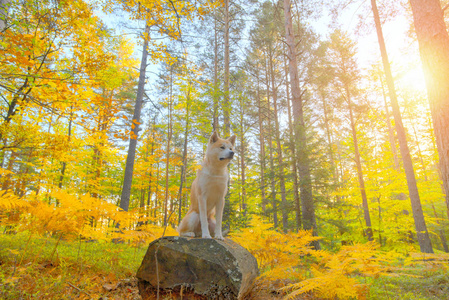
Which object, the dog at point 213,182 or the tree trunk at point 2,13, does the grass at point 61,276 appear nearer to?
the dog at point 213,182

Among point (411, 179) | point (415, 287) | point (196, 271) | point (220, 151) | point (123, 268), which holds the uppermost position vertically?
point (411, 179)

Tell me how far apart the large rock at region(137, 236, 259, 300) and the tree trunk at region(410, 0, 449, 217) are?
12.6 feet

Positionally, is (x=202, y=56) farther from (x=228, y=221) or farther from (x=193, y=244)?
(x=193, y=244)

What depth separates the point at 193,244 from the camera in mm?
3057

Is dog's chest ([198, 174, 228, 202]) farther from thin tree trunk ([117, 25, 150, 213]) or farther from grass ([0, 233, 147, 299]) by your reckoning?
thin tree trunk ([117, 25, 150, 213])

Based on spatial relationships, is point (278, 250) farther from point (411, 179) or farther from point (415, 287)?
point (411, 179)

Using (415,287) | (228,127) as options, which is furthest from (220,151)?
(228,127)

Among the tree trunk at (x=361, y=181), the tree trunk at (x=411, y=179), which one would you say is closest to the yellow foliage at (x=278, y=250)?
the tree trunk at (x=411, y=179)

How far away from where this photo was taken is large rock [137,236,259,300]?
2701 mm

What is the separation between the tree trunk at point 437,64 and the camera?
3.72 m

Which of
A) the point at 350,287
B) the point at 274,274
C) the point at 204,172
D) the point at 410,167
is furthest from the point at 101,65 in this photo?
the point at 410,167

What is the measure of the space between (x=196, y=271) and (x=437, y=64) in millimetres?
5256

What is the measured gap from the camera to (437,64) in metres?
3.88

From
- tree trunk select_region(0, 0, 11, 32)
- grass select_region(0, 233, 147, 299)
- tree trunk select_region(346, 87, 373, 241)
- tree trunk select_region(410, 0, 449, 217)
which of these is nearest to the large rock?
grass select_region(0, 233, 147, 299)
